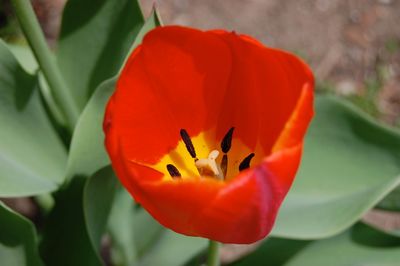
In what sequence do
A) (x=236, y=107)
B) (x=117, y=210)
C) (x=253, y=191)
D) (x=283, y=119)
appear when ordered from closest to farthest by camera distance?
(x=253, y=191) < (x=283, y=119) < (x=236, y=107) < (x=117, y=210)

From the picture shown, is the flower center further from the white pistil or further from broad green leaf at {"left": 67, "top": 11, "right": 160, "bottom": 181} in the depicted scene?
broad green leaf at {"left": 67, "top": 11, "right": 160, "bottom": 181}

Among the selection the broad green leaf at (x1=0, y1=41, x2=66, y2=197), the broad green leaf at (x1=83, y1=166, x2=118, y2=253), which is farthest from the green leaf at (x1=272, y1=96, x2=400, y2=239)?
the broad green leaf at (x1=0, y1=41, x2=66, y2=197)

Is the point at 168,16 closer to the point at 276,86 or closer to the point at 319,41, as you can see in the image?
the point at 319,41

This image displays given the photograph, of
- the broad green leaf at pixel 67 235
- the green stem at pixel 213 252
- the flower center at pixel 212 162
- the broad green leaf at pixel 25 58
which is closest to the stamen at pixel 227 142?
the flower center at pixel 212 162

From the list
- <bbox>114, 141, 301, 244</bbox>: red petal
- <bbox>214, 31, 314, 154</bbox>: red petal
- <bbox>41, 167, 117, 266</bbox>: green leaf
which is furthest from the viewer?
<bbox>41, 167, 117, 266</bbox>: green leaf

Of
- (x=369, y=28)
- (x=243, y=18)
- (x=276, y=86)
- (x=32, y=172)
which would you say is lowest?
(x=369, y=28)

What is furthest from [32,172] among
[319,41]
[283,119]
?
[319,41]

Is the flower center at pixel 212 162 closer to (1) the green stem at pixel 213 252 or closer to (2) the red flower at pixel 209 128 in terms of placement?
(2) the red flower at pixel 209 128
